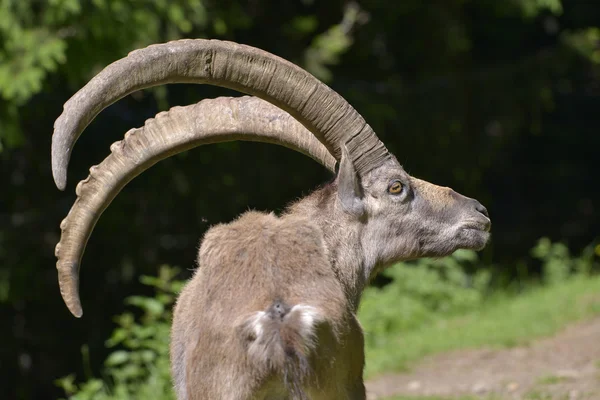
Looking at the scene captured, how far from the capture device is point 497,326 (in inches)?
417

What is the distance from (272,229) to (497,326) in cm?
623

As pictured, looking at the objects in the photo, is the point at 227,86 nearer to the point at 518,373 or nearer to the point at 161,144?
the point at 161,144

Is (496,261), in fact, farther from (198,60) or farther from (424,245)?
(198,60)

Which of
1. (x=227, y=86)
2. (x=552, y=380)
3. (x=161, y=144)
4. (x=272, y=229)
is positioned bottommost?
(x=272, y=229)

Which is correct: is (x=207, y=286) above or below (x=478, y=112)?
below

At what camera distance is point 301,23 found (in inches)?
534

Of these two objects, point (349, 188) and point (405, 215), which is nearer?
point (349, 188)

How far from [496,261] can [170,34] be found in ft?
26.9

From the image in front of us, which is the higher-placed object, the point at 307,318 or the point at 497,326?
the point at 497,326

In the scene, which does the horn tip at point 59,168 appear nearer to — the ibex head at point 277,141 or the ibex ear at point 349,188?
the ibex head at point 277,141

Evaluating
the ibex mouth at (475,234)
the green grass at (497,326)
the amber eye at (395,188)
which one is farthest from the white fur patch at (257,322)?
the green grass at (497,326)

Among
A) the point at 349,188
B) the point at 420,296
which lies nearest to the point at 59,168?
the point at 349,188

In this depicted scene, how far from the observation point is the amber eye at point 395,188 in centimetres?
580

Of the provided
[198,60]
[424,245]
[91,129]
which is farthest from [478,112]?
[198,60]
